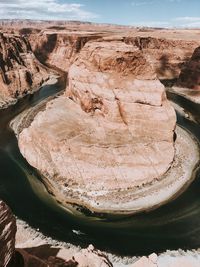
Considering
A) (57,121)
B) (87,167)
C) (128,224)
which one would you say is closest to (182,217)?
(128,224)

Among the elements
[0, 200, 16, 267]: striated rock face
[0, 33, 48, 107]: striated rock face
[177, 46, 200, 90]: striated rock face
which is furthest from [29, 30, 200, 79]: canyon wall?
[0, 200, 16, 267]: striated rock face

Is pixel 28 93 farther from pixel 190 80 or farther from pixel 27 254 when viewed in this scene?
pixel 27 254

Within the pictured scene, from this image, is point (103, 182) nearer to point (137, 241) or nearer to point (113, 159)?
point (113, 159)

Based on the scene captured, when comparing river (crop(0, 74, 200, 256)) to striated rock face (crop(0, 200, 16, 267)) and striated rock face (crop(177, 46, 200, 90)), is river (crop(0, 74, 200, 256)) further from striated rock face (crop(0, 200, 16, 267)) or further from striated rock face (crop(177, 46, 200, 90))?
striated rock face (crop(177, 46, 200, 90))

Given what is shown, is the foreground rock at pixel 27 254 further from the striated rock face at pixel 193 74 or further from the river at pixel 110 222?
the striated rock face at pixel 193 74

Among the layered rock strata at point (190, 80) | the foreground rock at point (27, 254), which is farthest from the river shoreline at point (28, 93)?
the foreground rock at point (27, 254)

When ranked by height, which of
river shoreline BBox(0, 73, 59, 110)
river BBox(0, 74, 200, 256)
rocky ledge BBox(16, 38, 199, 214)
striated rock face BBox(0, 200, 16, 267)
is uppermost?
striated rock face BBox(0, 200, 16, 267)
